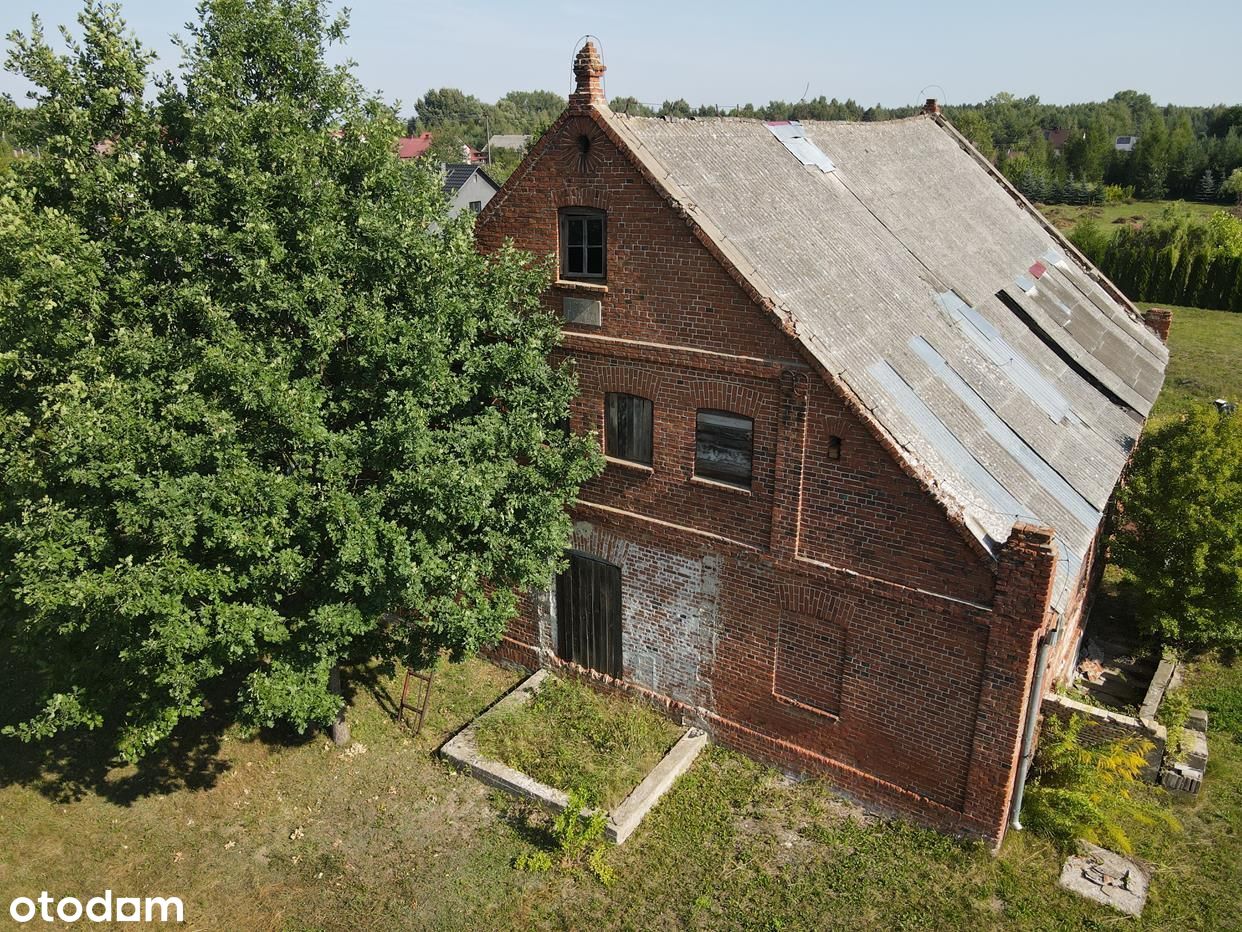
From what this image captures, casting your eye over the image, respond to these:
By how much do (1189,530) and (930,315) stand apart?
613 cm

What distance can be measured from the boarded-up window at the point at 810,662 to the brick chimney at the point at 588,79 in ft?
27.2

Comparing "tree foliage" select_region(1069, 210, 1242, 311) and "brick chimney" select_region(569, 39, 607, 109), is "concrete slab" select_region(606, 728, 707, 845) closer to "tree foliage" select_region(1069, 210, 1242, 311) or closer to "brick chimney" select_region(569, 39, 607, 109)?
"brick chimney" select_region(569, 39, 607, 109)

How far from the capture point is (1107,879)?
476 inches

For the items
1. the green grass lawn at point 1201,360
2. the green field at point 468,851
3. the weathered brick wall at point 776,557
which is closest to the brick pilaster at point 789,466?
the weathered brick wall at point 776,557

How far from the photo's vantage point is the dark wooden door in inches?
617

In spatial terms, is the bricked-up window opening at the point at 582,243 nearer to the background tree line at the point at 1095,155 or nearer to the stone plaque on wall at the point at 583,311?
the stone plaque on wall at the point at 583,311

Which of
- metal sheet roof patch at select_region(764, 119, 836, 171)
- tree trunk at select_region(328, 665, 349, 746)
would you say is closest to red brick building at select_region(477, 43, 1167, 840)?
metal sheet roof patch at select_region(764, 119, 836, 171)

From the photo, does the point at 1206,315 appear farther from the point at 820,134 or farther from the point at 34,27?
the point at 34,27

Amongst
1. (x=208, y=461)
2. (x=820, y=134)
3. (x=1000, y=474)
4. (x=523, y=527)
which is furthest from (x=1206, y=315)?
(x=208, y=461)

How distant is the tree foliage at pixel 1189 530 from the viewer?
51.8 feet

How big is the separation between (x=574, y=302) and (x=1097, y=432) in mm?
9539

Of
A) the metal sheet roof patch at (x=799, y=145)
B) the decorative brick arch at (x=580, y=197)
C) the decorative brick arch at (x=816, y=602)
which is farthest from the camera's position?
the metal sheet roof patch at (x=799, y=145)

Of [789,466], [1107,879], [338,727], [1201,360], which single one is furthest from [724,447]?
[1201,360]

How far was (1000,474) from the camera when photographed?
1262 cm
